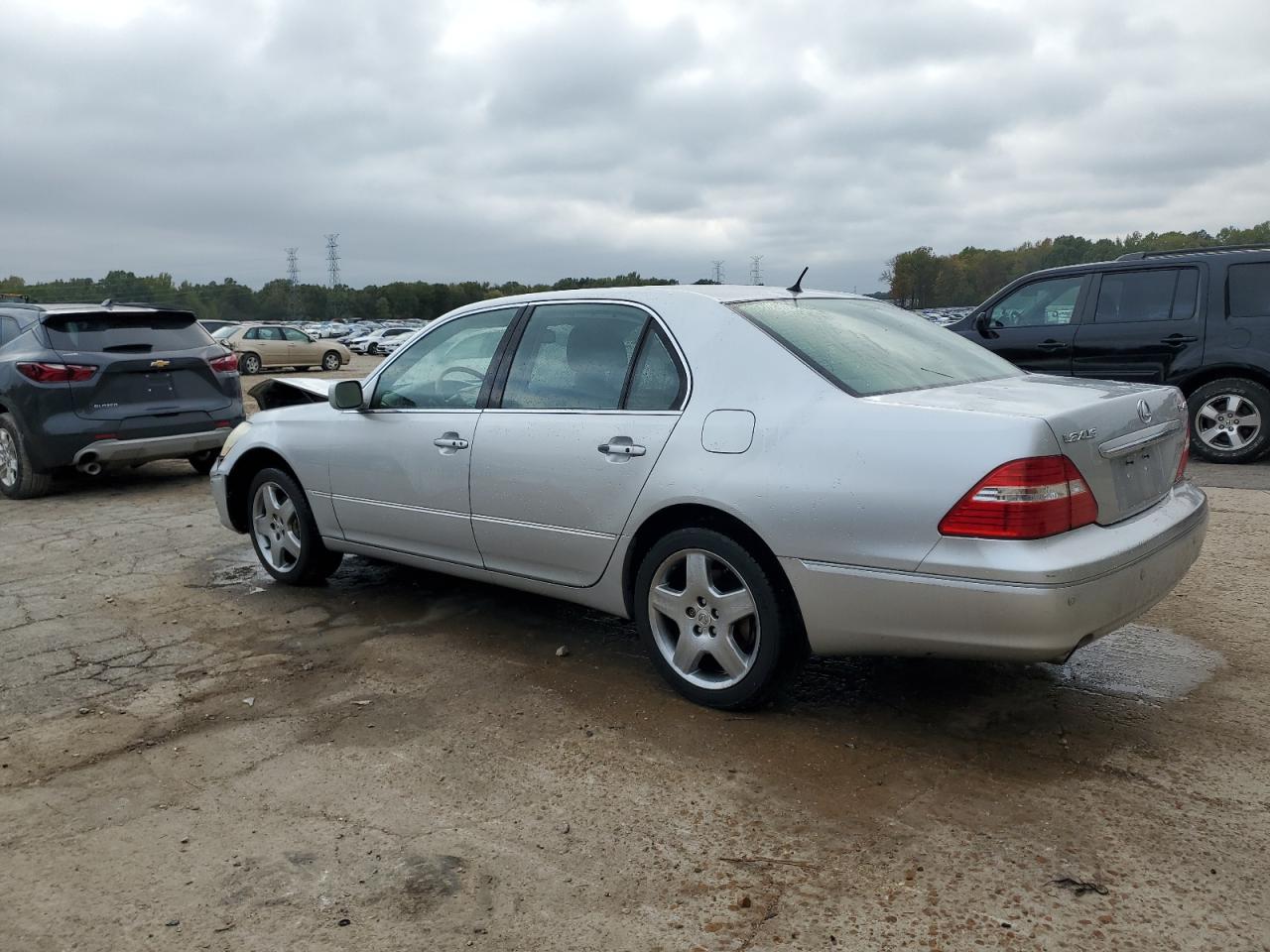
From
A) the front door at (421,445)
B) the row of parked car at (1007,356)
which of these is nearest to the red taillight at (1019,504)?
the front door at (421,445)

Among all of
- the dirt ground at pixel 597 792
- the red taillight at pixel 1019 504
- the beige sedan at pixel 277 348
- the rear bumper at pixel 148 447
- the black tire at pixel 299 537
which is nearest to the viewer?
the dirt ground at pixel 597 792

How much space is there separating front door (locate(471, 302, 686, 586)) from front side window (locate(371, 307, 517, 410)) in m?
0.20

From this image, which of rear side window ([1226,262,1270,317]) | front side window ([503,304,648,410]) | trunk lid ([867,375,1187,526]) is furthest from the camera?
rear side window ([1226,262,1270,317])

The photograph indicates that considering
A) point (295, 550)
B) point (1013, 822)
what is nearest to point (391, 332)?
point (295, 550)

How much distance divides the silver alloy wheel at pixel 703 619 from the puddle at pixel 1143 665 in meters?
1.34

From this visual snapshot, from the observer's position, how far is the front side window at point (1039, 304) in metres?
9.61

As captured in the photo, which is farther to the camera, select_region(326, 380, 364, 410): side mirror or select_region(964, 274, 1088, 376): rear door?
select_region(964, 274, 1088, 376): rear door

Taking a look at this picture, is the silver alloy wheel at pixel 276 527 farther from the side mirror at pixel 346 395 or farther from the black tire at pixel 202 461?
the black tire at pixel 202 461

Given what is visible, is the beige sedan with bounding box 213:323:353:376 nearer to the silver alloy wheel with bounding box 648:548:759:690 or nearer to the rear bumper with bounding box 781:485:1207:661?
the silver alloy wheel with bounding box 648:548:759:690

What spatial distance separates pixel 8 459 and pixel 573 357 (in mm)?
6942

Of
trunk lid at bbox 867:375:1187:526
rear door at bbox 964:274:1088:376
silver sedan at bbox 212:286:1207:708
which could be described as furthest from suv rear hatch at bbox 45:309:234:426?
trunk lid at bbox 867:375:1187:526

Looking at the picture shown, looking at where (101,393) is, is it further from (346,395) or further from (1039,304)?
(1039,304)

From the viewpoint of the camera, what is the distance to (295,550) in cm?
575

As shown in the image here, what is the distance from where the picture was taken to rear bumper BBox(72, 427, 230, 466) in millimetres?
8703
